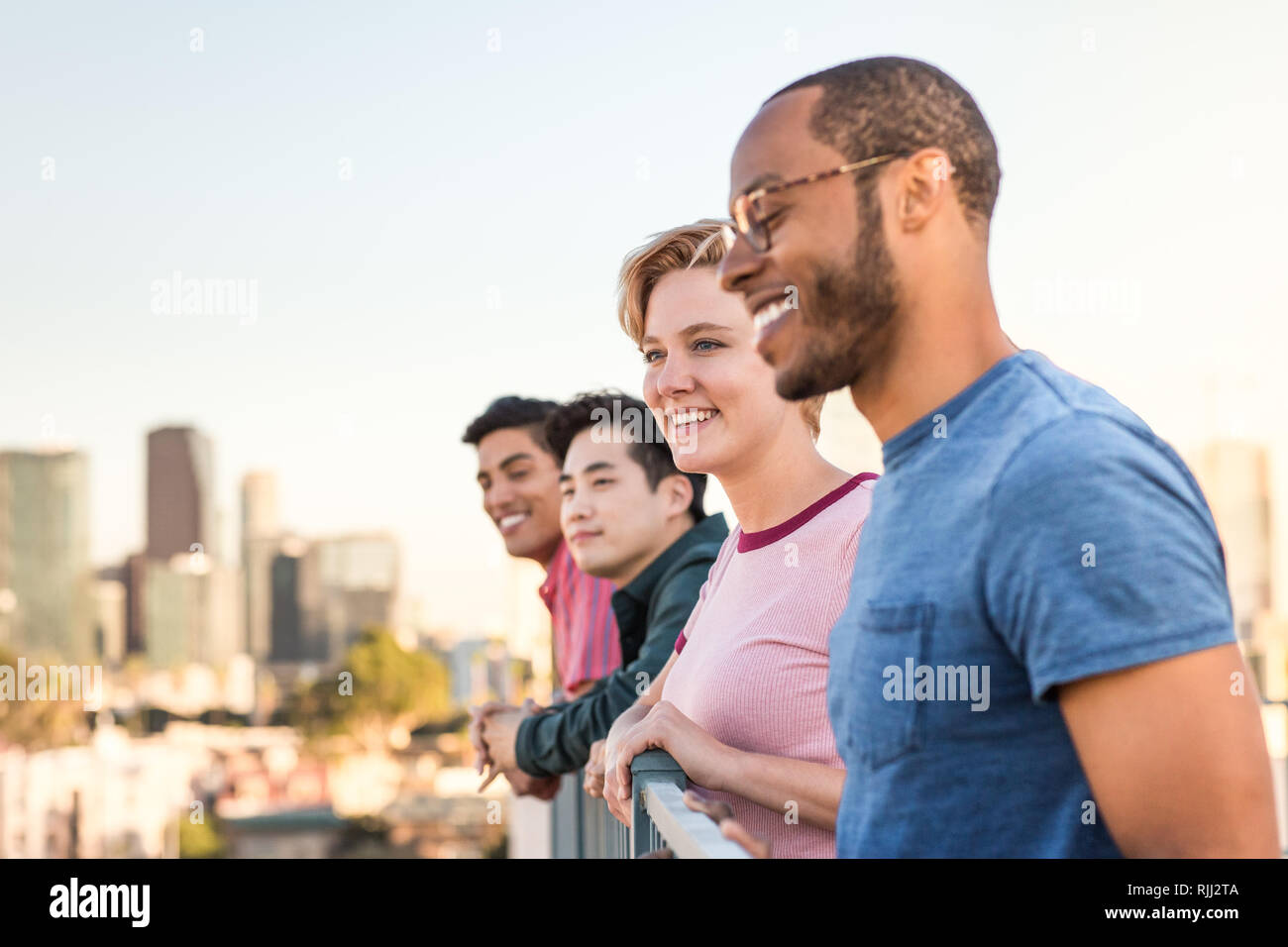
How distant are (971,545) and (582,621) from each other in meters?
3.05

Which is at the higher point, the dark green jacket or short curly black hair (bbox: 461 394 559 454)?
short curly black hair (bbox: 461 394 559 454)

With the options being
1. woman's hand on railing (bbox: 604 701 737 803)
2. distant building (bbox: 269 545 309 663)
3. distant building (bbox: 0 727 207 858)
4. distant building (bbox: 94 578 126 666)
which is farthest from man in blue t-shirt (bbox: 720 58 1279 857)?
distant building (bbox: 94 578 126 666)

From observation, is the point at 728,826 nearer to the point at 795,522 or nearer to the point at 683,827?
the point at 683,827

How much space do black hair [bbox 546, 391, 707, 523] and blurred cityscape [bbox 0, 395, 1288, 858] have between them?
518mm

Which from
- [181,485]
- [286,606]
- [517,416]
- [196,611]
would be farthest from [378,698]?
[517,416]

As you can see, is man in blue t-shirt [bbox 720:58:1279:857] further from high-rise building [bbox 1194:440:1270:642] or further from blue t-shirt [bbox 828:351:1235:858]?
high-rise building [bbox 1194:440:1270:642]

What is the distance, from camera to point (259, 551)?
12450cm

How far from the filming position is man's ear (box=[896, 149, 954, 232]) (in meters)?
1.59

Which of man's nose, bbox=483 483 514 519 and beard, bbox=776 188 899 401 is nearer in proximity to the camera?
beard, bbox=776 188 899 401

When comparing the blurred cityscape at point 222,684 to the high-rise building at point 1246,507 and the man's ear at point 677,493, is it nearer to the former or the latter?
the man's ear at point 677,493

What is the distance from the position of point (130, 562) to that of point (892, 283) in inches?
5522

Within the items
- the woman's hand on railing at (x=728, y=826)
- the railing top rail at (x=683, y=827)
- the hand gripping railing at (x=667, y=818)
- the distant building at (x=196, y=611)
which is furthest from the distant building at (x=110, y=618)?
the woman's hand on railing at (x=728, y=826)
